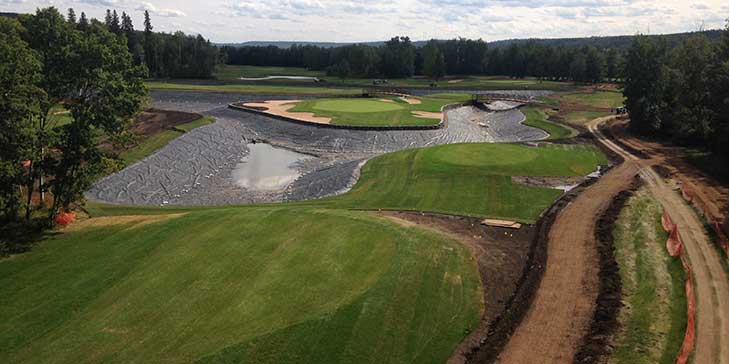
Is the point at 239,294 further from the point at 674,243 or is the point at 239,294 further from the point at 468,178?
the point at 468,178

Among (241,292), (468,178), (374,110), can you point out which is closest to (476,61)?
(374,110)

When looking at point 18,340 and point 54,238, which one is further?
point 54,238

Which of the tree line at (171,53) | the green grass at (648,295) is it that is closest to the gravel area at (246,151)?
the green grass at (648,295)

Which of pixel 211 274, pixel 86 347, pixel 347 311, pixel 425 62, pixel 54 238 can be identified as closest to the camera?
pixel 86 347

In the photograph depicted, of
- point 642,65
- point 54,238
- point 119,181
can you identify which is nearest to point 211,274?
point 54,238

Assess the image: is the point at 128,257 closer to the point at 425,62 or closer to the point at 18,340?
the point at 18,340

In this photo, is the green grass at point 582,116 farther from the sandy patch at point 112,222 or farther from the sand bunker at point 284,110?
the sandy patch at point 112,222

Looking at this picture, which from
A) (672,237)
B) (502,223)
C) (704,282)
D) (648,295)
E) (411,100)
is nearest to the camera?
(648,295)

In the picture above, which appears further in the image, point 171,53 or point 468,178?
point 171,53
